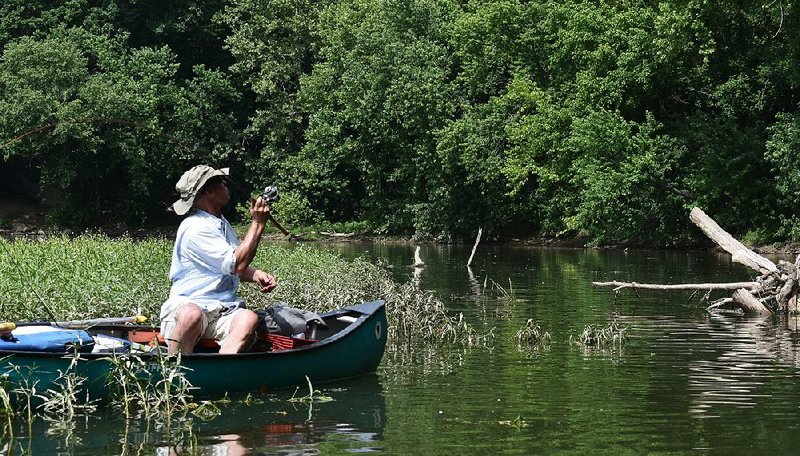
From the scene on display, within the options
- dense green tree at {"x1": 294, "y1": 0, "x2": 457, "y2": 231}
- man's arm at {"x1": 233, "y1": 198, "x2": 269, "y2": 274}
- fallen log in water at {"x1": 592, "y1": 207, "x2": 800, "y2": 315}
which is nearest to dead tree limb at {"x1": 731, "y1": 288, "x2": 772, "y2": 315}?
fallen log in water at {"x1": 592, "y1": 207, "x2": 800, "y2": 315}

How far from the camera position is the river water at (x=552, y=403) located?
32.3 feet

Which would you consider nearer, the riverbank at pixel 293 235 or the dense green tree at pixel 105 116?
the riverbank at pixel 293 235

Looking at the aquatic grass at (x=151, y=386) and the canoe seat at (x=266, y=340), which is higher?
the canoe seat at (x=266, y=340)

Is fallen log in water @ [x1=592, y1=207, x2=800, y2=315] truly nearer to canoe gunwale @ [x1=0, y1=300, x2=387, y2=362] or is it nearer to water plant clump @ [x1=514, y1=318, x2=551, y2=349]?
water plant clump @ [x1=514, y1=318, x2=551, y2=349]

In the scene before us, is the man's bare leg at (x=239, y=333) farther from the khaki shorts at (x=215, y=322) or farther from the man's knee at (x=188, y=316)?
the man's knee at (x=188, y=316)

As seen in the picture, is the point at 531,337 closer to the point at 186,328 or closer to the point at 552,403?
the point at 552,403

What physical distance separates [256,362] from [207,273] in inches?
37.7

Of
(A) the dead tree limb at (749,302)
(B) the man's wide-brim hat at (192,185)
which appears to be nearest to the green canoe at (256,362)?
(B) the man's wide-brim hat at (192,185)

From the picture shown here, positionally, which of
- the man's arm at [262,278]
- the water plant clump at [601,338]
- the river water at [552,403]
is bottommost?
the river water at [552,403]

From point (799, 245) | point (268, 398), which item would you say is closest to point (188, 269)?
point (268, 398)

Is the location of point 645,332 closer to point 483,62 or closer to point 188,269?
point 188,269

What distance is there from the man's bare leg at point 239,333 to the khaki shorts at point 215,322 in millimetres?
66

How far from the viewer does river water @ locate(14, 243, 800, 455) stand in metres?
9.84

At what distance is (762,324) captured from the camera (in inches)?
720
